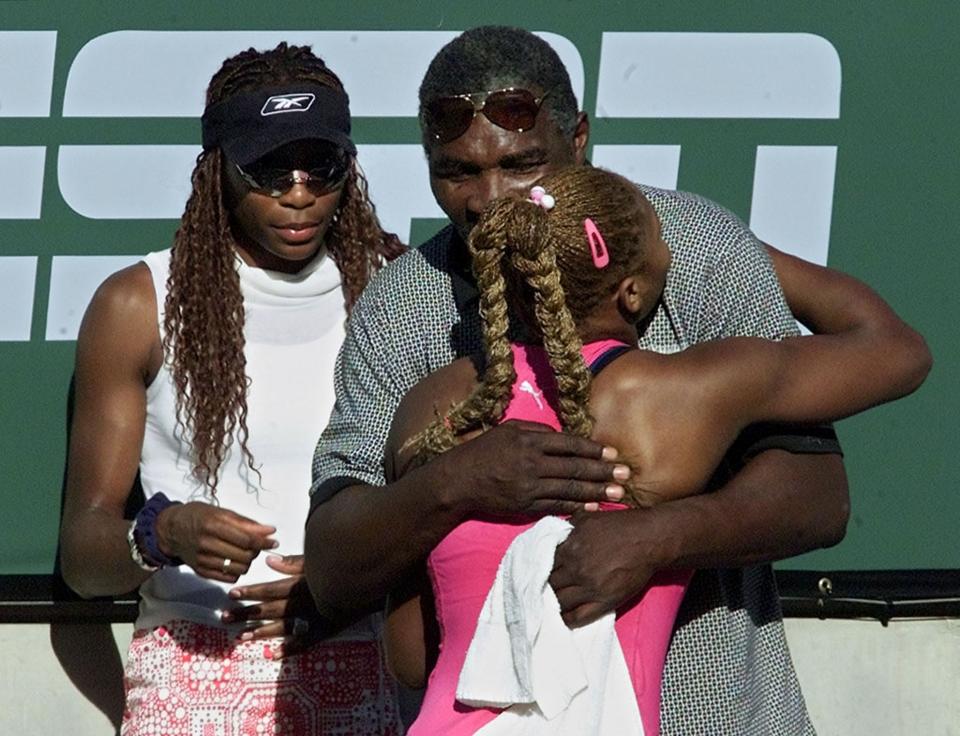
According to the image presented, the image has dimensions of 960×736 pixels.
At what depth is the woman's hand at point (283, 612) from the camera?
2963 mm

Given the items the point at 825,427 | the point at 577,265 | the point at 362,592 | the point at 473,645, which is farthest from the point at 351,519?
the point at 825,427

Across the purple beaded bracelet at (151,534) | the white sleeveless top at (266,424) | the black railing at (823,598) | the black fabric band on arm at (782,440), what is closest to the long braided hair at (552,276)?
the black fabric band on arm at (782,440)

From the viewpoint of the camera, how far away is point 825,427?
235 centimetres

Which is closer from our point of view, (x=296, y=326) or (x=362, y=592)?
(x=362, y=592)

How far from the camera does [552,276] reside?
2.09 meters

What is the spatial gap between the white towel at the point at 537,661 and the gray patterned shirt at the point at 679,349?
0.33m

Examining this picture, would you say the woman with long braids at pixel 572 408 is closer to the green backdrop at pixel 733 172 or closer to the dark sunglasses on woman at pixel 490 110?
the dark sunglasses on woman at pixel 490 110

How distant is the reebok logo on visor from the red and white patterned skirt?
2.95 feet

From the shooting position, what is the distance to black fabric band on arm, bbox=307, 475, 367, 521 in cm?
241

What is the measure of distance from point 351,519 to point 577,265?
17.9 inches

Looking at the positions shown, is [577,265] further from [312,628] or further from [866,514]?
[866,514]

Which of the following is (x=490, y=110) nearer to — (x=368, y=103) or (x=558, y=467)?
(x=558, y=467)

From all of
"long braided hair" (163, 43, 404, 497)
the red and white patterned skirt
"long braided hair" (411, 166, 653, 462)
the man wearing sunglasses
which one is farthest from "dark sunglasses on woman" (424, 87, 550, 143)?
the red and white patterned skirt

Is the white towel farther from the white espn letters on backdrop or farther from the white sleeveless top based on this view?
the white espn letters on backdrop
